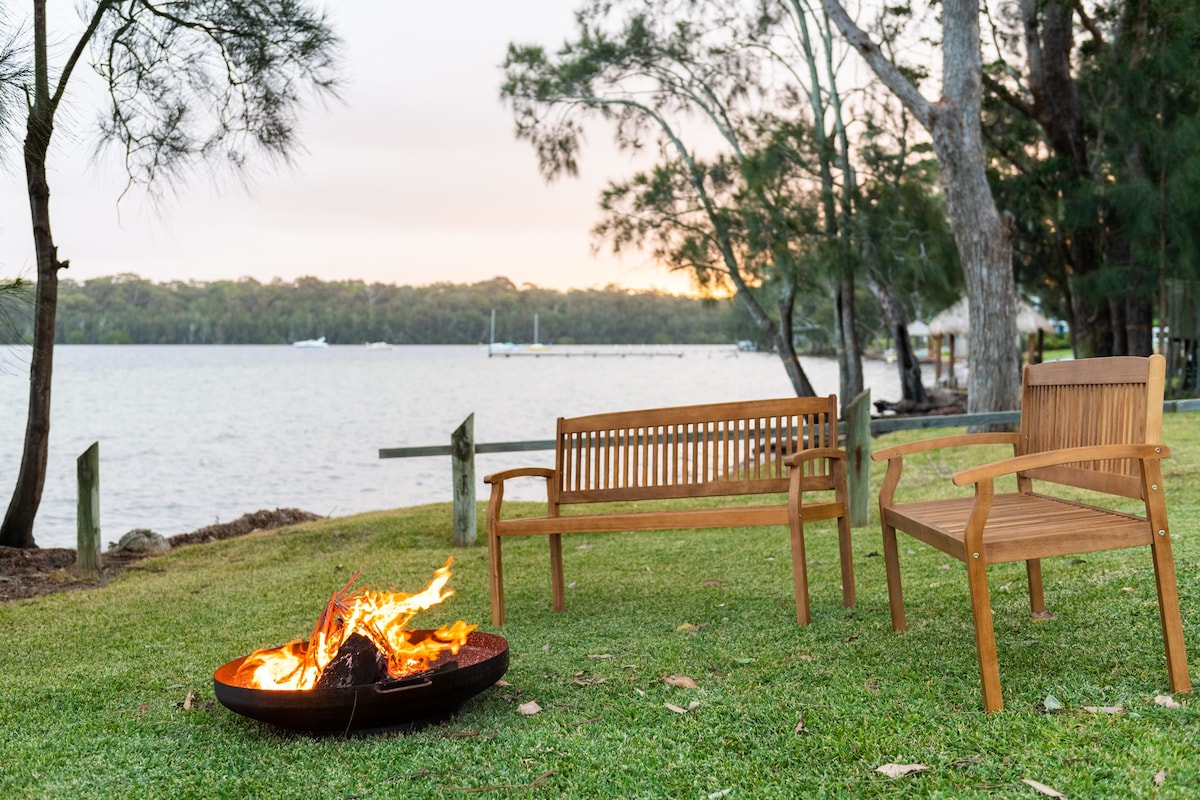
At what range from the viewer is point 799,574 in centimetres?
401

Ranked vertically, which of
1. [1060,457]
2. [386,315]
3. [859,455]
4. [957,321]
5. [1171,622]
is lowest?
[1171,622]

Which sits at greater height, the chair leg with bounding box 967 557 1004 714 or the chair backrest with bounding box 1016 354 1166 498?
the chair backrest with bounding box 1016 354 1166 498

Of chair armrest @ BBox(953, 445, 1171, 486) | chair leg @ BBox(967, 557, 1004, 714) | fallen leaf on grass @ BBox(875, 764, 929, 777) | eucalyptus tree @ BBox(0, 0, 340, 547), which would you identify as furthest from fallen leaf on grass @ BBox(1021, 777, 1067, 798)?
eucalyptus tree @ BBox(0, 0, 340, 547)

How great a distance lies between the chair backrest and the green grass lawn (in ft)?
1.97

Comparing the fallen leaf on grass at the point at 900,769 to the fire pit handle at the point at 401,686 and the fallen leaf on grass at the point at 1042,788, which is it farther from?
the fire pit handle at the point at 401,686

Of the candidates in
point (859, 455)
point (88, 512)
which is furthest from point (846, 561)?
point (88, 512)

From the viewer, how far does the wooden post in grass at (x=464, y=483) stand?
6.83 m

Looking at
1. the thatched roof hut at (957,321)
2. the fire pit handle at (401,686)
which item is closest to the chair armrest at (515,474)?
the fire pit handle at (401,686)

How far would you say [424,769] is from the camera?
8.84ft

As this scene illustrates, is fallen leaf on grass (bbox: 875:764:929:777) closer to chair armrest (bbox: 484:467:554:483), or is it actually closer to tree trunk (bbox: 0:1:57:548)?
chair armrest (bbox: 484:467:554:483)

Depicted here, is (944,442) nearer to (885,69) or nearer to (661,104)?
(885,69)

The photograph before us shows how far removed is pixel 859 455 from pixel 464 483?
2.63 metres

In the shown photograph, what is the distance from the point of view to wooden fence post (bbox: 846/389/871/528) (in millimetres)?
6359

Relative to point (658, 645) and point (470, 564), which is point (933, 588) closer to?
point (658, 645)
